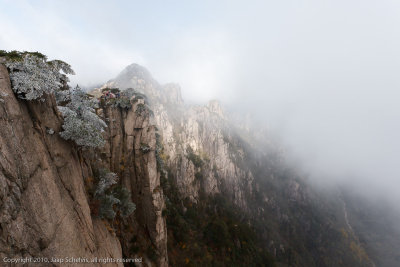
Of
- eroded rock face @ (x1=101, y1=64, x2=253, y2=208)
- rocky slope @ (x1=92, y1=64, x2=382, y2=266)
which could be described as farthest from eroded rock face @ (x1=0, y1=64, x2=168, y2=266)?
eroded rock face @ (x1=101, y1=64, x2=253, y2=208)

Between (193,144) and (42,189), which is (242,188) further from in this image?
(42,189)

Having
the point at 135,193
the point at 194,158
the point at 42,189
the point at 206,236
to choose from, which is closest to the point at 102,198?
the point at 42,189

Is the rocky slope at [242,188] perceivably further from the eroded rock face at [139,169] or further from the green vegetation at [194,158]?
the eroded rock face at [139,169]

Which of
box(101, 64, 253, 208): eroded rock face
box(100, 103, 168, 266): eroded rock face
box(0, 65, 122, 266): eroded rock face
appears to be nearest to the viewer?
box(0, 65, 122, 266): eroded rock face

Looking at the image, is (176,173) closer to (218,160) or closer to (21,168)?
(218,160)

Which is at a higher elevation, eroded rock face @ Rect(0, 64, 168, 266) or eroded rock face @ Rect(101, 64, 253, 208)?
eroded rock face @ Rect(101, 64, 253, 208)

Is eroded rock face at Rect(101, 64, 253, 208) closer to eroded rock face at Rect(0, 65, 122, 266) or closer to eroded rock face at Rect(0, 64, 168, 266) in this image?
eroded rock face at Rect(0, 64, 168, 266)

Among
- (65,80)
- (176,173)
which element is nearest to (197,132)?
(176,173)

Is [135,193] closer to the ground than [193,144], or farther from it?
closer to the ground

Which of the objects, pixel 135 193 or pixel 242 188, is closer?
pixel 135 193

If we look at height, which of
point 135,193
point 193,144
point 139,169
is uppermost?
point 193,144

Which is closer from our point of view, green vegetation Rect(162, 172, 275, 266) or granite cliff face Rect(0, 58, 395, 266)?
granite cliff face Rect(0, 58, 395, 266)

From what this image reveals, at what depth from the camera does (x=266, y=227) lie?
117 m

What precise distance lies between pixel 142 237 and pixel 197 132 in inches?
4100
